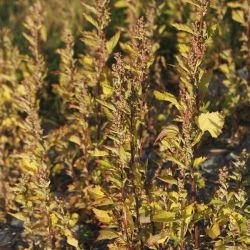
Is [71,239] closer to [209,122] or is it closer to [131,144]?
[131,144]

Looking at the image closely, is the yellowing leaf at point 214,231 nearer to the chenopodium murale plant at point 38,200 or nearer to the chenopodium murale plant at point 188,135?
the chenopodium murale plant at point 188,135

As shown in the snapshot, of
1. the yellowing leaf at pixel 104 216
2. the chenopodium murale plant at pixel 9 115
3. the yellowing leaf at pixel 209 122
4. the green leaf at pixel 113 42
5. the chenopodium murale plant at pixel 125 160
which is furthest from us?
the chenopodium murale plant at pixel 9 115

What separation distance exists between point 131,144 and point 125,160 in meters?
0.09

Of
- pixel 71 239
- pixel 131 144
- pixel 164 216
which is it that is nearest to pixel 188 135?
pixel 131 144

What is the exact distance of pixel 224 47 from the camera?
4.95 m

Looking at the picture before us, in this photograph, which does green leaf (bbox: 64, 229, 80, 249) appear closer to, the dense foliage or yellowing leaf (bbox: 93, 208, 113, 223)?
the dense foliage

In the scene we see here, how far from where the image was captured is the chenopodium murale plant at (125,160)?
108 inches

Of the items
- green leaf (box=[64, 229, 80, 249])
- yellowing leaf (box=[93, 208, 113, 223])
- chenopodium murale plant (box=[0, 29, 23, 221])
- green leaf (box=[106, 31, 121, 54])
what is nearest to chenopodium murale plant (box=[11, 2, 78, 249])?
green leaf (box=[64, 229, 80, 249])

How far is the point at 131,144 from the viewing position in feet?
9.30

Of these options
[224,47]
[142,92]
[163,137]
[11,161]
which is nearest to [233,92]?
[224,47]

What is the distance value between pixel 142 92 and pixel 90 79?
504 mm

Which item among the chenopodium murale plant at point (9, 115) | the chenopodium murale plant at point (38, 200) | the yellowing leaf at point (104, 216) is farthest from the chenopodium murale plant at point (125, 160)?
the chenopodium murale plant at point (9, 115)

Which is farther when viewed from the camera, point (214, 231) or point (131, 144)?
point (214, 231)

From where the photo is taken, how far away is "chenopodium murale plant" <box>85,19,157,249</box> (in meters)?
2.74
